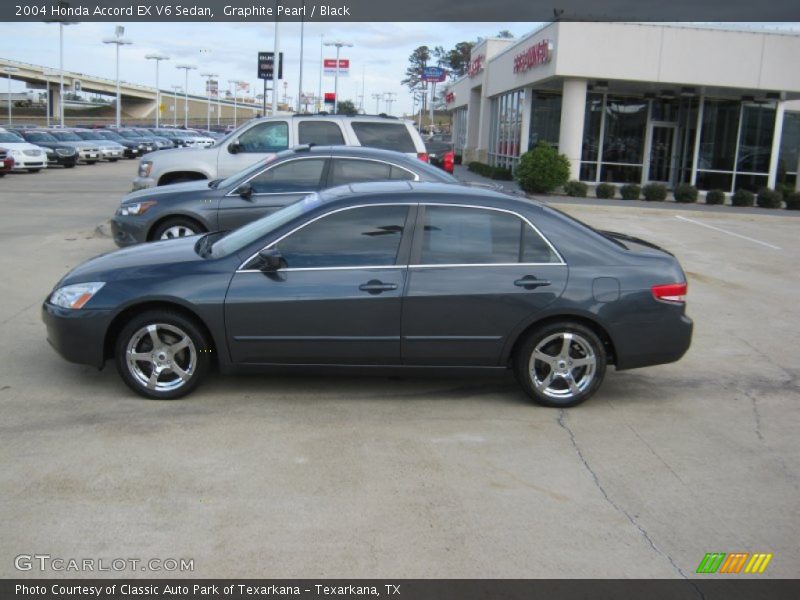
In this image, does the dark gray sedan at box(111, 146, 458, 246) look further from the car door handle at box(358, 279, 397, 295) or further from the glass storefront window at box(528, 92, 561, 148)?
the glass storefront window at box(528, 92, 561, 148)

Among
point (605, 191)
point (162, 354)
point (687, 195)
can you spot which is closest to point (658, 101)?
point (687, 195)

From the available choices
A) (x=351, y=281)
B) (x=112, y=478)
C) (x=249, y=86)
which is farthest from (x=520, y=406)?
(x=249, y=86)

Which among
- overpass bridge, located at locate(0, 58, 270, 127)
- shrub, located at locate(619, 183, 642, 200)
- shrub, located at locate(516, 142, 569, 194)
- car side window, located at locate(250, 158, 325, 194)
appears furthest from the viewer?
overpass bridge, located at locate(0, 58, 270, 127)

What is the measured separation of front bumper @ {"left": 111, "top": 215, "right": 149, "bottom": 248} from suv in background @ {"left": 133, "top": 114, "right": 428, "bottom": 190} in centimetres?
283

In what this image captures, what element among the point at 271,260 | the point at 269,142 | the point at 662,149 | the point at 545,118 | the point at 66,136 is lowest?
the point at 271,260

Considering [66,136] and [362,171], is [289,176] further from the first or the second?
[66,136]

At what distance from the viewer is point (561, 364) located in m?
6.15

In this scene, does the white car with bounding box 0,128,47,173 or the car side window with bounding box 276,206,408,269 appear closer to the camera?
the car side window with bounding box 276,206,408,269

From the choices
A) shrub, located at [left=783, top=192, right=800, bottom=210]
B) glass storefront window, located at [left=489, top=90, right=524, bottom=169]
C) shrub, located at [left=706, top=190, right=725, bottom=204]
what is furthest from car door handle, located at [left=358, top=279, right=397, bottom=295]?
glass storefront window, located at [left=489, top=90, right=524, bottom=169]

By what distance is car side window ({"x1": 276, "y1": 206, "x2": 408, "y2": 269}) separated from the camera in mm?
6043

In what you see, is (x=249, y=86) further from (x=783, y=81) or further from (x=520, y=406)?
(x=520, y=406)

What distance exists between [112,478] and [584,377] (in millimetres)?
3390

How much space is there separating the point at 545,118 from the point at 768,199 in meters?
8.97

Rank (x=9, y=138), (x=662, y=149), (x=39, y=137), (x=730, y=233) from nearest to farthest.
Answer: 1. (x=730, y=233)
2. (x=662, y=149)
3. (x=9, y=138)
4. (x=39, y=137)
